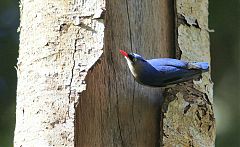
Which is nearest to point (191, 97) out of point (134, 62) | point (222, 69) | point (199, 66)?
point (199, 66)

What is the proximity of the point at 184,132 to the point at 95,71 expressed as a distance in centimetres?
22

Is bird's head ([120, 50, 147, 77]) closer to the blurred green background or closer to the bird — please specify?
the bird

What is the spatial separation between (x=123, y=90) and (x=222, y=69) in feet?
5.74

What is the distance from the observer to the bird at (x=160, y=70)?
1.19m

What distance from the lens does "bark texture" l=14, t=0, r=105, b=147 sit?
Result: 118 cm

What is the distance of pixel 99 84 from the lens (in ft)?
3.88

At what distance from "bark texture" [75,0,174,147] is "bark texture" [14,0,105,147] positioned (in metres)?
0.02

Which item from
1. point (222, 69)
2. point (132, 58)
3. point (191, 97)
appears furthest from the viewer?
point (222, 69)

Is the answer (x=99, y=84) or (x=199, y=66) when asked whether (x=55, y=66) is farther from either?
(x=199, y=66)

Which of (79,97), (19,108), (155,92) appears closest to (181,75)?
(155,92)

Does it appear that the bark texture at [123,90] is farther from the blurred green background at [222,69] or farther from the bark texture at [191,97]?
the blurred green background at [222,69]

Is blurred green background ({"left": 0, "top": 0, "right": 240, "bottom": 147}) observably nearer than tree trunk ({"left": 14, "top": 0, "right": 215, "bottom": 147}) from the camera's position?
No

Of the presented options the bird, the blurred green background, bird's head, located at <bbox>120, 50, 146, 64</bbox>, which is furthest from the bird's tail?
the blurred green background

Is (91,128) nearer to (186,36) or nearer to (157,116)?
(157,116)
